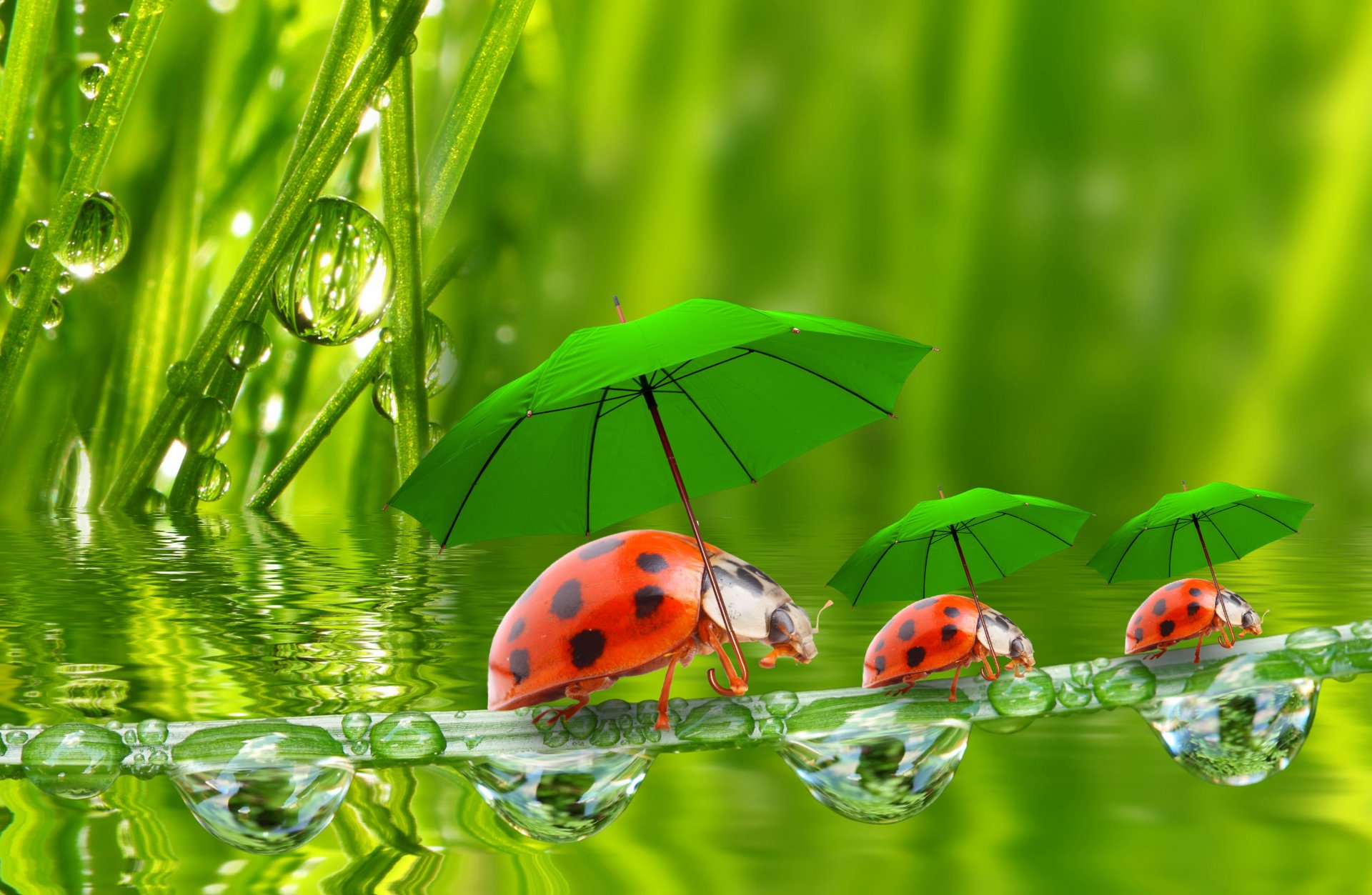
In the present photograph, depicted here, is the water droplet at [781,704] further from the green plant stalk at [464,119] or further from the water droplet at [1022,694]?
the green plant stalk at [464,119]

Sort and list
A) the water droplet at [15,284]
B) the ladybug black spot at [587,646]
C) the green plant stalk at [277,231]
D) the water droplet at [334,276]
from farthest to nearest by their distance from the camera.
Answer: the water droplet at [15,284]
the water droplet at [334,276]
the green plant stalk at [277,231]
the ladybug black spot at [587,646]

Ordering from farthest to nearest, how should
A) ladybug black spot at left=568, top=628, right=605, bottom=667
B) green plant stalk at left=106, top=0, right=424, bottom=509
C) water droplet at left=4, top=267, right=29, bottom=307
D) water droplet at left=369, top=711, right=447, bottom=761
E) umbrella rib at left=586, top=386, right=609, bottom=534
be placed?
1. water droplet at left=4, top=267, right=29, bottom=307
2. green plant stalk at left=106, top=0, right=424, bottom=509
3. umbrella rib at left=586, top=386, right=609, bottom=534
4. ladybug black spot at left=568, top=628, right=605, bottom=667
5. water droplet at left=369, top=711, right=447, bottom=761

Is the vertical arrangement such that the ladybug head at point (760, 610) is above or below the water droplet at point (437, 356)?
below

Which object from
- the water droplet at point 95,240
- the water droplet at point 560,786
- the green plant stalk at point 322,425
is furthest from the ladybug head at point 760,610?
the water droplet at point 95,240

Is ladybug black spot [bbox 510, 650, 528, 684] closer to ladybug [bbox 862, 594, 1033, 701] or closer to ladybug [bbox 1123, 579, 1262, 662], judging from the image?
ladybug [bbox 862, 594, 1033, 701]

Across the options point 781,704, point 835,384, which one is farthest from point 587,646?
point 835,384

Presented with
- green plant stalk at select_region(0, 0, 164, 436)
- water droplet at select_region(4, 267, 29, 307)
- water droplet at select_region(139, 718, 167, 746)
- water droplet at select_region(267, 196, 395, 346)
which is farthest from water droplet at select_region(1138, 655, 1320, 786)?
water droplet at select_region(4, 267, 29, 307)

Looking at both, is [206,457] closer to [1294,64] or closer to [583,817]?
[583,817]

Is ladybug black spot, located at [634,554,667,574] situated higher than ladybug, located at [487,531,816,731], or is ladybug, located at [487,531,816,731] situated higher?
ladybug black spot, located at [634,554,667,574]
